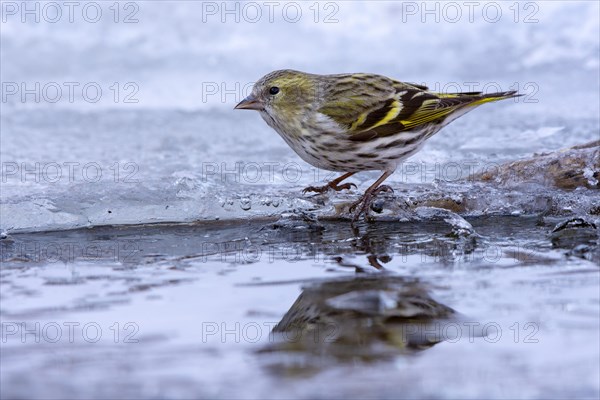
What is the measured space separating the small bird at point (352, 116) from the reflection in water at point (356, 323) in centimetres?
188

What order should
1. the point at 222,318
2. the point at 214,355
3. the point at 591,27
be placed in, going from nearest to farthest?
1. the point at 214,355
2. the point at 222,318
3. the point at 591,27

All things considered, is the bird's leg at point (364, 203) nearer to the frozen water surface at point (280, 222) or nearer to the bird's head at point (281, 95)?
the frozen water surface at point (280, 222)

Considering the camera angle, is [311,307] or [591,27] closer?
[311,307]

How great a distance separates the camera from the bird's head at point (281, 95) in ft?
20.8

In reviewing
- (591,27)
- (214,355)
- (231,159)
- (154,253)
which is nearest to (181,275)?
(154,253)

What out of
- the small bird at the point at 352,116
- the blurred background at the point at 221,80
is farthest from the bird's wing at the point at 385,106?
the blurred background at the point at 221,80

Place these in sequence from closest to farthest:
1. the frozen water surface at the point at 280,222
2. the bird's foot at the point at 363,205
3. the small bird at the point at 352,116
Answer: the frozen water surface at the point at 280,222, the bird's foot at the point at 363,205, the small bird at the point at 352,116

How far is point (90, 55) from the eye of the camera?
9875 millimetres

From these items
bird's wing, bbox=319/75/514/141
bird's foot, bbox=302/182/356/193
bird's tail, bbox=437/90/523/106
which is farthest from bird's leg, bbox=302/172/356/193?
bird's tail, bbox=437/90/523/106

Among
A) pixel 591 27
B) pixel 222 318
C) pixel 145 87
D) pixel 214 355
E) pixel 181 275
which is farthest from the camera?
pixel 591 27

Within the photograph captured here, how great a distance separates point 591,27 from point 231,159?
493cm

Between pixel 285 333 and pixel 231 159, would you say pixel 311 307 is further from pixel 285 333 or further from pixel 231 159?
pixel 231 159

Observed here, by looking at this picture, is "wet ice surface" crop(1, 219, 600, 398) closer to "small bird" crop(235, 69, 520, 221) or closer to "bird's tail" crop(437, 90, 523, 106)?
"small bird" crop(235, 69, 520, 221)

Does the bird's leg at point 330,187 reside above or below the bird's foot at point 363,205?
above
